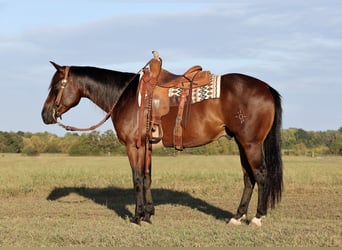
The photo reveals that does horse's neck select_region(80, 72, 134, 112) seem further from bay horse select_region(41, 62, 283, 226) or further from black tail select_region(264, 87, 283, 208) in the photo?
black tail select_region(264, 87, 283, 208)

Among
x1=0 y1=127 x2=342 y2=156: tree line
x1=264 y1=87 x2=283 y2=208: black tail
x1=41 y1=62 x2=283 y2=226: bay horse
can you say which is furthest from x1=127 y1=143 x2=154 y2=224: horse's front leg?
x1=0 y1=127 x2=342 y2=156: tree line

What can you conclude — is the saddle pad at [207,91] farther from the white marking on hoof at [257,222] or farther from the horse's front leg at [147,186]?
the white marking on hoof at [257,222]

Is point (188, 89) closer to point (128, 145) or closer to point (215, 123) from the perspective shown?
point (215, 123)

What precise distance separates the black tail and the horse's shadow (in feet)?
4.02

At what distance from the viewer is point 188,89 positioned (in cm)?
823

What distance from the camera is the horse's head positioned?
29.1 feet

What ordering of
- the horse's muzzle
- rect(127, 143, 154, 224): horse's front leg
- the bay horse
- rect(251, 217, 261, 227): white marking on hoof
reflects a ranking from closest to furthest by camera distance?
rect(251, 217, 261, 227): white marking on hoof
the bay horse
rect(127, 143, 154, 224): horse's front leg
the horse's muzzle

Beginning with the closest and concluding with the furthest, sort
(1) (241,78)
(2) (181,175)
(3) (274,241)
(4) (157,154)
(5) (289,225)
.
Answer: (3) (274,241)
(5) (289,225)
(1) (241,78)
(2) (181,175)
(4) (157,154)

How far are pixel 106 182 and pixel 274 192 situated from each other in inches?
396

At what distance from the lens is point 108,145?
47.2 m

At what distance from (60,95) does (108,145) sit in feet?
127

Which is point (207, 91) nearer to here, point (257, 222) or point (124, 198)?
point (257, 222)

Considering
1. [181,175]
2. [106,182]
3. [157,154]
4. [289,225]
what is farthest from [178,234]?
[157,154]

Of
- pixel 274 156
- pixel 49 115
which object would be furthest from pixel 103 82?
pixel 274 156
